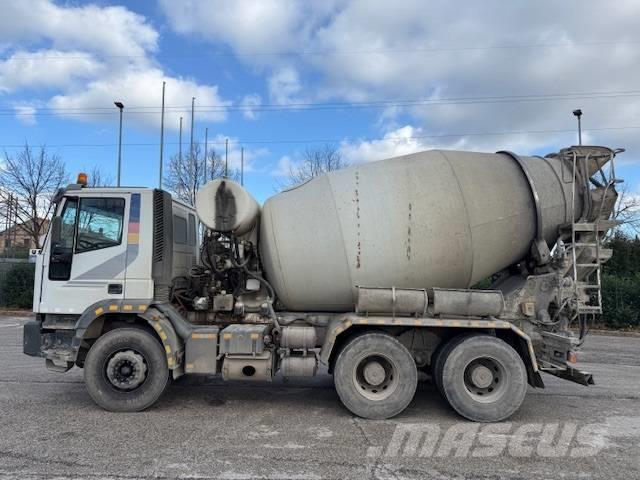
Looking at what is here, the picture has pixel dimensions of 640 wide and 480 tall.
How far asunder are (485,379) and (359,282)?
6.65 feet

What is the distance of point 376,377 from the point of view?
240 inches

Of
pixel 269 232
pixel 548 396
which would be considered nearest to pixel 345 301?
pixel 269 232

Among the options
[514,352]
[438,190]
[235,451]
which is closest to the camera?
[235,451]

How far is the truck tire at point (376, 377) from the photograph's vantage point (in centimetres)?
601

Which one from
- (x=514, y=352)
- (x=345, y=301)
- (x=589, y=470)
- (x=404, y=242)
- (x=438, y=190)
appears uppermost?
(x=438, y=190)

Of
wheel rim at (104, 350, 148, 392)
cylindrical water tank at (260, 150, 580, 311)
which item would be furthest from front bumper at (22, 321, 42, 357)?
cylindrical water tank at (260, 150, 580, 311)

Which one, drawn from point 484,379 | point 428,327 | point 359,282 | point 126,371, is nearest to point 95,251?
point 126,371

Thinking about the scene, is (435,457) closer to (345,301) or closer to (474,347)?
(474,347)

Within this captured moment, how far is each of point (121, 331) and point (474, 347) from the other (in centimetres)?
461

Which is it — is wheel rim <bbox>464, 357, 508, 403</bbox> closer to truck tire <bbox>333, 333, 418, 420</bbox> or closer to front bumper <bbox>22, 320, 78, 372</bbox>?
truck tire <bbox>333, 333, 418, 420</bbox>

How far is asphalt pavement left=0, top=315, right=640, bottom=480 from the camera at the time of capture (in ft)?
14.6

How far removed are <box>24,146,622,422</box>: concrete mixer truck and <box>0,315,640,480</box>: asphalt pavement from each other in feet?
1.52

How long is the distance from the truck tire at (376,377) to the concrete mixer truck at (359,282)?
0.02 metres

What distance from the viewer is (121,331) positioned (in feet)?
20.5
